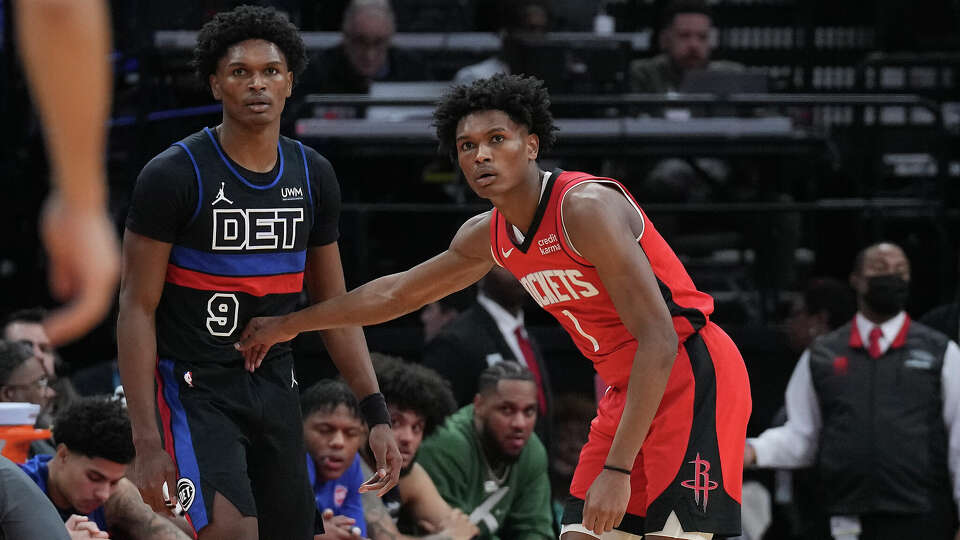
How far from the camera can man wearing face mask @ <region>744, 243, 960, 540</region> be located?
20.9ft

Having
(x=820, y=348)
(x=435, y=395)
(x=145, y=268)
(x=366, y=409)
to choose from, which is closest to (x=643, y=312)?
(x=366, y=409)

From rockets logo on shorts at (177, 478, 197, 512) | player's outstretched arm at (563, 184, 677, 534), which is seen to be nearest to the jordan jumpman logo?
rockets logo on shorts at (177, 478, 197, 512)

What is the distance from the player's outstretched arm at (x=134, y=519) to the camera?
4699mm

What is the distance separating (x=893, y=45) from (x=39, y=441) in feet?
25.9

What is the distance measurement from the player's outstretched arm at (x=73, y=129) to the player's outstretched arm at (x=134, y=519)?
3985mm

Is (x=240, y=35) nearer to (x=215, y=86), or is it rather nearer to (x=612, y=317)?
(x=215, y=86)

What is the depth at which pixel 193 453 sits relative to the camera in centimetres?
355

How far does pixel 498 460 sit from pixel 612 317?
2712 millimetres

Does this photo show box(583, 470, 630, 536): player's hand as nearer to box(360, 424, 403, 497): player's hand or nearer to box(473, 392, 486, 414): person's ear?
box(360, 424, 403, 497): player's hand

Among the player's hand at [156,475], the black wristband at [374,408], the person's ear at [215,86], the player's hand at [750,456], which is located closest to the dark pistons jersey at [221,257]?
the person's ear at [215,86]

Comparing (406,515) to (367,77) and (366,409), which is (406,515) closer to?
(366,409)

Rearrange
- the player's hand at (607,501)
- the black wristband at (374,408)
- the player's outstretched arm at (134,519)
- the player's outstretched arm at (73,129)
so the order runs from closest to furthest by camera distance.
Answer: the player's outstretched arm at (73,129) → the player's hand at (607,501) → the black wristband at (374,408) → the player's outstretched arm at (134,519)

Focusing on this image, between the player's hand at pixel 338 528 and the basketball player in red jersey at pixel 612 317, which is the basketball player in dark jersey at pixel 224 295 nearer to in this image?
the basketball player in red jersey at pixel 612 317

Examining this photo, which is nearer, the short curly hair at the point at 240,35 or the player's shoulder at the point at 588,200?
the player's shoulder at the point at 588,200
